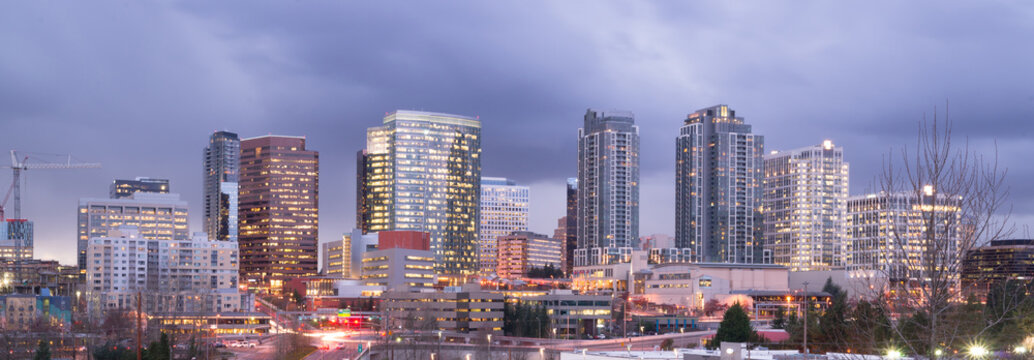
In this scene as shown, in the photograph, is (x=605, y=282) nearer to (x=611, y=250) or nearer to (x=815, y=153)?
(x=611, y=250)

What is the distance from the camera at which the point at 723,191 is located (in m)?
195

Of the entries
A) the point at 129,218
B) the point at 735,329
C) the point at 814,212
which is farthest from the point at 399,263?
the point at 735,329

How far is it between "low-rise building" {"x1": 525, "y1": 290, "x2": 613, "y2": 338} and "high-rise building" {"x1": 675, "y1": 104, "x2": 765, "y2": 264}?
8598 centimetres

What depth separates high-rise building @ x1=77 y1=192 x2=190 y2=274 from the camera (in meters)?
191

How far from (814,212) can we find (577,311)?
9785 cm

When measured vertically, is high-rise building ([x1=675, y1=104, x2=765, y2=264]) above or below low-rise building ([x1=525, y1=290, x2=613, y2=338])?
above

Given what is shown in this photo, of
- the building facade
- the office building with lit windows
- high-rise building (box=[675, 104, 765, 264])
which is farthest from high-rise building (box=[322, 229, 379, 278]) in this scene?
the building facade

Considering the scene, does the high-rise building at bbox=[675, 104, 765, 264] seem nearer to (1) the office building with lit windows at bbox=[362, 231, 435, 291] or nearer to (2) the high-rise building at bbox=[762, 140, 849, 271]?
(2) the high-rise building at bbox=[762, 140, 849, 271]

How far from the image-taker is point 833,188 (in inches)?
7731

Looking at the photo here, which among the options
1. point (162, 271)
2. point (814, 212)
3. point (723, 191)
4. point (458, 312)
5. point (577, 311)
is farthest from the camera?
point (723, 191)

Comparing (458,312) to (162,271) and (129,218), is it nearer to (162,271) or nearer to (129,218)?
(162,271)

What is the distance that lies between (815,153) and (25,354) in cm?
16350

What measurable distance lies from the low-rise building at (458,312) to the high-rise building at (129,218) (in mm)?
97693

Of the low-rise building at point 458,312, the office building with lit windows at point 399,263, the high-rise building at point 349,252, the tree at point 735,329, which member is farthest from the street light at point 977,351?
the high-rise building at point 349,252
